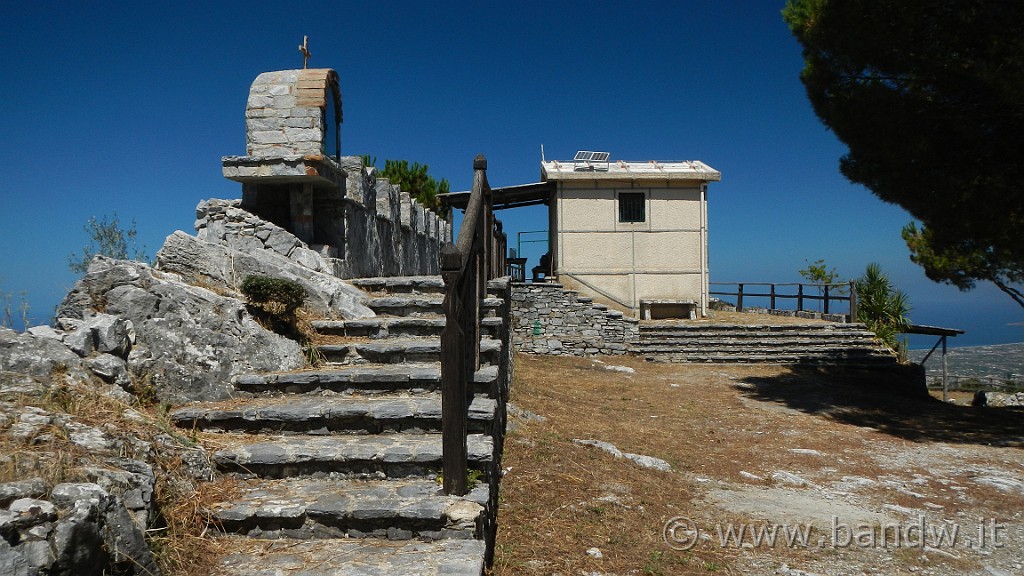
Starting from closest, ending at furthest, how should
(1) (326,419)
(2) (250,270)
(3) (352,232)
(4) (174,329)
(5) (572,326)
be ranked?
(1) (326,419)
(4) (174,329)
(2) (250,270)
(3) (352,232)
(5) (572,326)

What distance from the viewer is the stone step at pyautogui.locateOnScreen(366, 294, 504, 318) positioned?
18.4ft

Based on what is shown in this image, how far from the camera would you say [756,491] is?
16.6 feet

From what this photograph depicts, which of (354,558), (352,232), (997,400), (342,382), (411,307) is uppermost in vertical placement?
(352,232)

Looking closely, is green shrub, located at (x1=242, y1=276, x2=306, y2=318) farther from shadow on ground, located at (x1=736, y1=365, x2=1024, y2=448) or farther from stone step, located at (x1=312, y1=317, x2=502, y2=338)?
shadow on ground, located at (x1=736, y1=365, x2=1024, y2=448)

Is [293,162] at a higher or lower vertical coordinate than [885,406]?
higher

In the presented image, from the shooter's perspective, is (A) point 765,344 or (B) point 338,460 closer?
(B) point 338,460

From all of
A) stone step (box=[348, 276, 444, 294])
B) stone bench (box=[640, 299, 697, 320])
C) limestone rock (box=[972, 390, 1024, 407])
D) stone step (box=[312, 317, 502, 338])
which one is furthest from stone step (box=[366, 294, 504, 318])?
limestone rock (box=[972, 390, 1024, 407])

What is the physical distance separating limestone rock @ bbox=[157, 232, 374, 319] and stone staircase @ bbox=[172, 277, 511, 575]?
114 cm

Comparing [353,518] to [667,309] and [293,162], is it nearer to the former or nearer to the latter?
[293,162]

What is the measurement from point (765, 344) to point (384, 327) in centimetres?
1283

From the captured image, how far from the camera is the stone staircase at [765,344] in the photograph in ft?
48.5

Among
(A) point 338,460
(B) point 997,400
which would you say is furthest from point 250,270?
(B) point 997,400

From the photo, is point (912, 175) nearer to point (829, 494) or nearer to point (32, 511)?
point (829, 494)

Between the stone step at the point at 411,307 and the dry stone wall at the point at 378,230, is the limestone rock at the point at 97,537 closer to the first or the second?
the stone step at the point at 411,307
